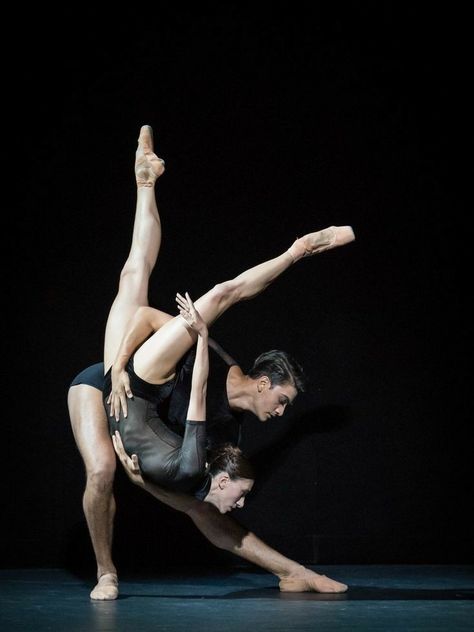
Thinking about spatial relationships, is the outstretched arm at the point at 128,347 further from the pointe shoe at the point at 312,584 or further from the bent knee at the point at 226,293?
the pointe shoe at the point at 312,584

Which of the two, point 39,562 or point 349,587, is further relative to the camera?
point 39,562

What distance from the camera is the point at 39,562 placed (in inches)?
190

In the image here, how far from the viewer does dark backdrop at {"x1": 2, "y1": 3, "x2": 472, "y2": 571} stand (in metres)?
4.93

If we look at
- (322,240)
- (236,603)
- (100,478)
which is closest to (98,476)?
(100,478)

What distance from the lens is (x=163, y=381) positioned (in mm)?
4055

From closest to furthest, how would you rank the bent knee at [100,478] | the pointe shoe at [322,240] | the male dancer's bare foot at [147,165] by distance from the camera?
1. the bent knee at [100,478]
2. the pointe shoe at [322,240]
3. the male dancer's bare foot at [147,165]

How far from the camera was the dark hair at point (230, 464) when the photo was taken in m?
3.80

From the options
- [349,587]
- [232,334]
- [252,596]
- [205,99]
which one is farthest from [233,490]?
[205,99]

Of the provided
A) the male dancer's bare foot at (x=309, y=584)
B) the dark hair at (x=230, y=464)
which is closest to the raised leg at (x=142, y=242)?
the dark hair at (x=230, y=464)

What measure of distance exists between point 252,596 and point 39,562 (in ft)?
4.48

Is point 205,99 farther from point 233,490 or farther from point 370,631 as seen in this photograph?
point 370,631

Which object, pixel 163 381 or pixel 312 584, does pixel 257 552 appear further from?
pixel 163 381

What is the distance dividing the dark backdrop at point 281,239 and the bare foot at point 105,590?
1.02m

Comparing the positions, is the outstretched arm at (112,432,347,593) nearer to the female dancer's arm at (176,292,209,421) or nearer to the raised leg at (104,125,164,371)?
the female dancer's arm at (176,292,209,421)
